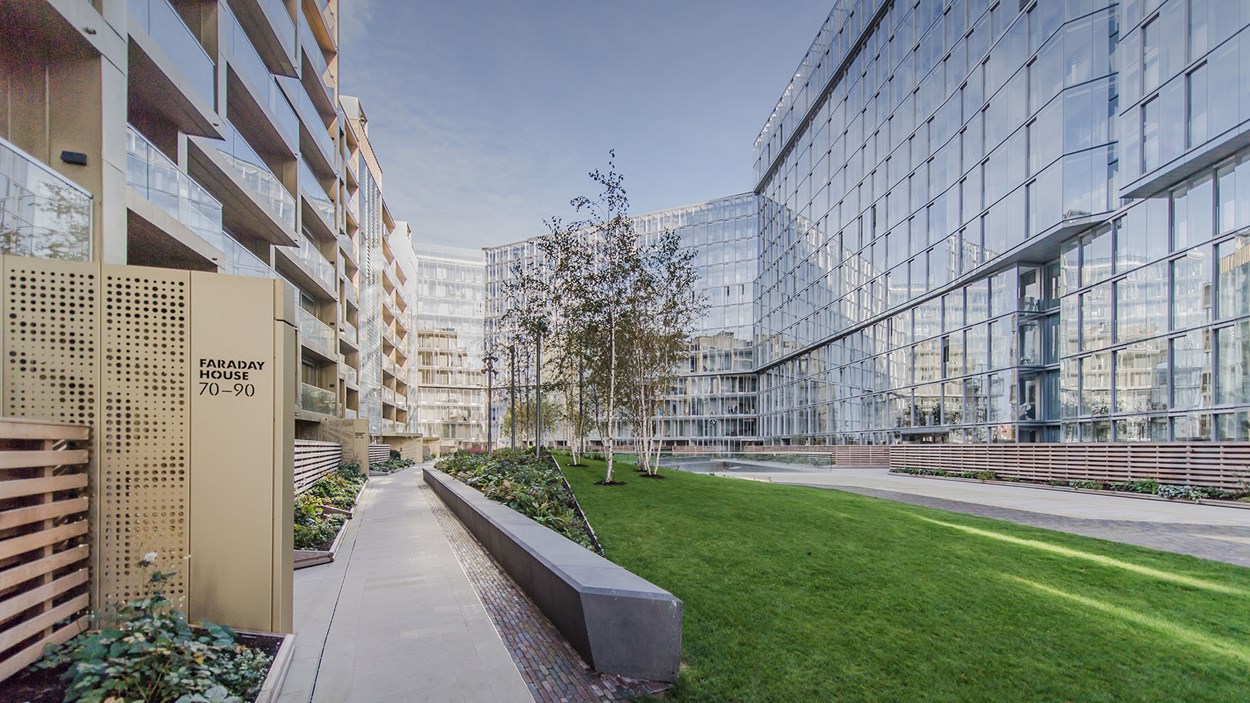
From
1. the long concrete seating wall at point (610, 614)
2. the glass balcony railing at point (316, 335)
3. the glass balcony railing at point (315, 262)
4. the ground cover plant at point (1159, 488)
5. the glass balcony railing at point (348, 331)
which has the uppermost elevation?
the glass balcony railing at point (315, 262)

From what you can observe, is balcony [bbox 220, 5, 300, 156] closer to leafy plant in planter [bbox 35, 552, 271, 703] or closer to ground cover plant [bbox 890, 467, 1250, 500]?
leafy plant in planter [bbox 35, 552, 271, 703]

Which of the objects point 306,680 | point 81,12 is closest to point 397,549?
point 306,680

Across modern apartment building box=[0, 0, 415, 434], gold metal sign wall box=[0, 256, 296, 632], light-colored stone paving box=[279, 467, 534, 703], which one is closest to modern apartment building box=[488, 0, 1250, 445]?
light-colored stone paving box=[279, 467, 534, 703]

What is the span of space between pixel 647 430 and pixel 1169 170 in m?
21.2

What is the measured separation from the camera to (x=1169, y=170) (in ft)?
76.5

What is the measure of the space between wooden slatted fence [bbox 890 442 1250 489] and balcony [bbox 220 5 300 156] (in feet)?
102

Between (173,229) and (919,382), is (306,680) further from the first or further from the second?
(919,382)

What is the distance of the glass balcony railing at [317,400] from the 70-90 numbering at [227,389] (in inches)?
770

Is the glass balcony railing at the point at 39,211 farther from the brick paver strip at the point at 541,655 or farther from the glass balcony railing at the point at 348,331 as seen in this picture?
the glass balcony railing at the point at 348,331

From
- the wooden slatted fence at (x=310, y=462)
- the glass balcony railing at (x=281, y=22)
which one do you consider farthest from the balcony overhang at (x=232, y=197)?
the wooden slatted fence at (x=310, y=462)

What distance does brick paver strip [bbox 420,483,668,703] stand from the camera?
17.0ft

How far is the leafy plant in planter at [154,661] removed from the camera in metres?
4.03

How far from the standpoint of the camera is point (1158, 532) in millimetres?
13172

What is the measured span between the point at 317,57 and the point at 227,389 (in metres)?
29.3
